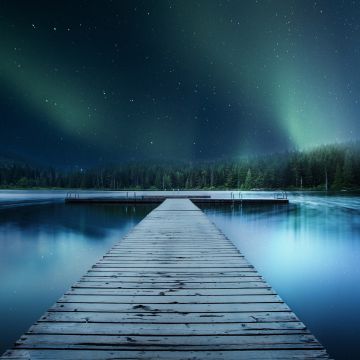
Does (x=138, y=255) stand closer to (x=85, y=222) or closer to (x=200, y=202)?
(x=85, y=222)

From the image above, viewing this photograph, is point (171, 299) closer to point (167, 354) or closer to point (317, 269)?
point (167, 354)

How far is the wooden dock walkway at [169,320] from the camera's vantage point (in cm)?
244

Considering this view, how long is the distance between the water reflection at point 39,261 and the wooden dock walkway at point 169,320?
223 centimetres

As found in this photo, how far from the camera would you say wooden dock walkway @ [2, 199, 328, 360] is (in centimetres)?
244

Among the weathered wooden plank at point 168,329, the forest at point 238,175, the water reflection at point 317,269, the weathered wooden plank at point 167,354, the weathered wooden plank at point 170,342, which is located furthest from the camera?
the forest at point 238,175

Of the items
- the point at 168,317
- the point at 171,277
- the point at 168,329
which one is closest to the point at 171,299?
the point at 168,317

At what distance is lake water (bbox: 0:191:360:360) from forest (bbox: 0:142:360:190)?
63168 millimetres

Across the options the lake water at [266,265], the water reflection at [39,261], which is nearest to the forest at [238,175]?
the lake water at [266,265]

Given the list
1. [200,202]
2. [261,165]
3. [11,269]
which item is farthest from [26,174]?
[11,269]

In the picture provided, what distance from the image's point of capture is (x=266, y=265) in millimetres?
9297

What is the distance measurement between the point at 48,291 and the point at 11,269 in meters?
2.45

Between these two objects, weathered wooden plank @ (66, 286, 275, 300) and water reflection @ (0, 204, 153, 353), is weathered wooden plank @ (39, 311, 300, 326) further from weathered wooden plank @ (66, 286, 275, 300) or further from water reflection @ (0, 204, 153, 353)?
water reflection @ (0, 204, 153, 353)

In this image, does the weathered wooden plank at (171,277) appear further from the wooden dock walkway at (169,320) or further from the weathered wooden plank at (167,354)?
the weathered wooden plank at (167,354)

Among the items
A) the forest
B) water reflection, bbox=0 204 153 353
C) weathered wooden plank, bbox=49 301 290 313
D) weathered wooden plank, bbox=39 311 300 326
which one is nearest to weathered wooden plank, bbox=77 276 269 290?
weathered wooden plank, bbox=49 301 290 313
